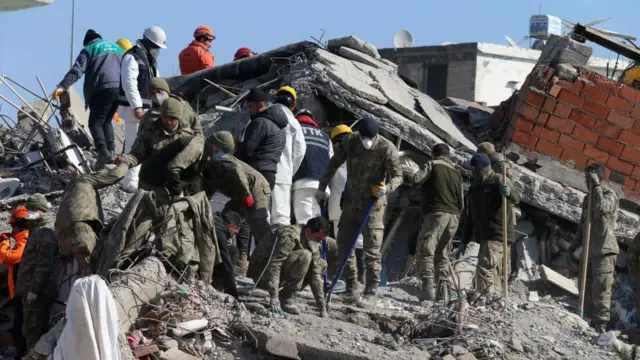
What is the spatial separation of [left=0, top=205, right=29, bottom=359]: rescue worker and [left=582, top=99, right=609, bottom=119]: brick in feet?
22.5

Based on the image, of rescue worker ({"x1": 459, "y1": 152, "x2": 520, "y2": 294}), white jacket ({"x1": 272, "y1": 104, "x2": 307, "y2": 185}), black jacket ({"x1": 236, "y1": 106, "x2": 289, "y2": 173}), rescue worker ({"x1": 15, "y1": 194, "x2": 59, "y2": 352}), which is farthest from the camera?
rescue worker ({"x1": 459, "y1": 152, "x2": 520, "y2": 294})

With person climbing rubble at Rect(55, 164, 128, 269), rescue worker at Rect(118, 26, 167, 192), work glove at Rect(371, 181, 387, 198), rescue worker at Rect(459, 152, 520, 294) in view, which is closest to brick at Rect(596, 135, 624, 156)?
rescue worker at Rect(459, 152, 520, 294)

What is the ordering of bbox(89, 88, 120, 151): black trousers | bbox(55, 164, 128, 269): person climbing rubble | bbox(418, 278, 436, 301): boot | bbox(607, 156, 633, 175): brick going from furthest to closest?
bbox(607, 156, 633, 175): brick
bbox(89, 88, 120, 151): black trousers
bbox(418, 278, 436, 301): boot
bbox(55, 164, 128, 269): person climbing rubble

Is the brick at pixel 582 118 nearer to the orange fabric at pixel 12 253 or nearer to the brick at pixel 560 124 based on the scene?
the brick at pixel 560 124

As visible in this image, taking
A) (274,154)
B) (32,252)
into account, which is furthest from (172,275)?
(274,154)

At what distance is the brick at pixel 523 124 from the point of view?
1472cm

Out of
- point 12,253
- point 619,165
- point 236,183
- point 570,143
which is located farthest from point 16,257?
point 619,165

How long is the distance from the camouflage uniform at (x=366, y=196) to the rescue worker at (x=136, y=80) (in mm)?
2460

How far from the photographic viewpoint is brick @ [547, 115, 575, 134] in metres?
14.7

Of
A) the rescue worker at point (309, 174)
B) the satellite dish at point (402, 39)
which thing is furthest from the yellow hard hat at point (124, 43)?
the satellite dish at point (402, 39)

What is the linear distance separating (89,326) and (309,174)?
474 centimetres

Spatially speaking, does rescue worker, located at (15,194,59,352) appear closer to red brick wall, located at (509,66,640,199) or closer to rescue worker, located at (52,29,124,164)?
rescue worker, located at (52,29,124,164)

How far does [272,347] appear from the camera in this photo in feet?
29.5

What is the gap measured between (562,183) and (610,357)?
4.04 m
